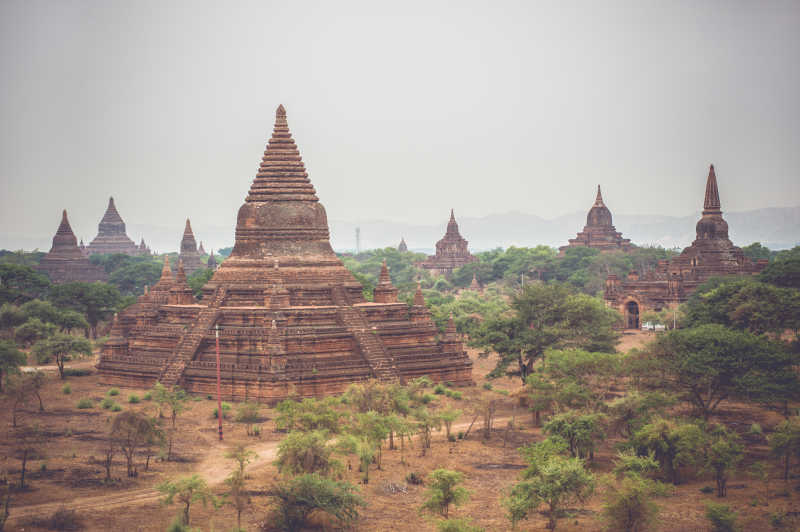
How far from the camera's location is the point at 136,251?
158500 millimetres

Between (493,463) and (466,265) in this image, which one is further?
(466,265)

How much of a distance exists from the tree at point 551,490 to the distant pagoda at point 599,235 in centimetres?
10431

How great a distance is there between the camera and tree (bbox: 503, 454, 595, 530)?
25297mm

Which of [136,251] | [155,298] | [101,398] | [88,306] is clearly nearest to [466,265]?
[136,251]

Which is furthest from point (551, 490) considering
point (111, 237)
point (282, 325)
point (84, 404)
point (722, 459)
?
point (111, 237)

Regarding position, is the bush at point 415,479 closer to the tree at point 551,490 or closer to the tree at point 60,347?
the tree at point 551,490

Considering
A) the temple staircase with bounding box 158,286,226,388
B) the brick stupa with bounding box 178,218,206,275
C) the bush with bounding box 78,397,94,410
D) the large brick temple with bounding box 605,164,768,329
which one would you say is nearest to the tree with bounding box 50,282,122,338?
the temple staircase with bounding box 158,286,226,388

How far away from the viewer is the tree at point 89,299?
72938 mm

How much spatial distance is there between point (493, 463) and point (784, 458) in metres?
9.43

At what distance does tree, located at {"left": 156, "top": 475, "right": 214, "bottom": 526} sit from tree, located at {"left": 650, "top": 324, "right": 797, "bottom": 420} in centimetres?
1849

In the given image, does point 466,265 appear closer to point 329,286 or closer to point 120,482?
point 329,286

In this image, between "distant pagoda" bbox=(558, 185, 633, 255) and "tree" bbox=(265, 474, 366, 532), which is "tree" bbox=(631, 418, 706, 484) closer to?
"tree" bbox=(265, 474, 366, 532)

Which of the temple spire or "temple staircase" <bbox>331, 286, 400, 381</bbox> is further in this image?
the temple spire

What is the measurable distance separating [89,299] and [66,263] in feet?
125
